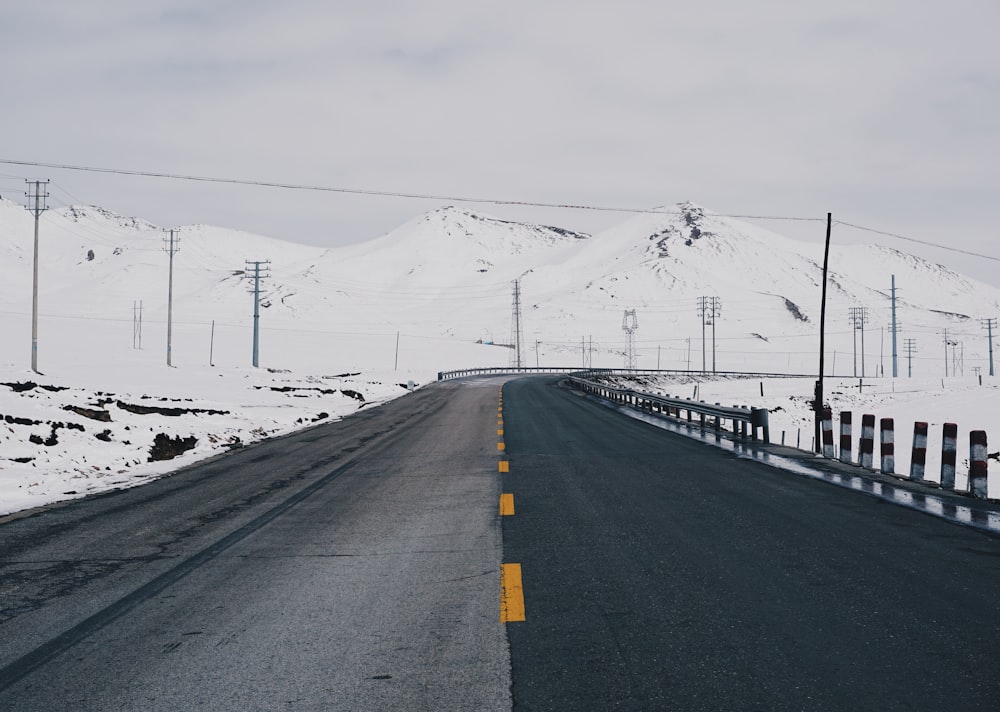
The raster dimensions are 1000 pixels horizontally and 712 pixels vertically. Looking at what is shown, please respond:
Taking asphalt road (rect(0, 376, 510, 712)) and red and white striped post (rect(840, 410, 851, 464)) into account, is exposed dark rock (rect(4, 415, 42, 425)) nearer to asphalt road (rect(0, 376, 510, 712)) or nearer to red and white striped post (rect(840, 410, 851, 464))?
asphalt road (rect(0, 376, 510, 712))

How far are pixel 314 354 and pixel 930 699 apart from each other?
468 feet

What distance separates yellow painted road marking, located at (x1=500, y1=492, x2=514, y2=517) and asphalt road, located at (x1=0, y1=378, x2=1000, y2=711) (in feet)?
0.21

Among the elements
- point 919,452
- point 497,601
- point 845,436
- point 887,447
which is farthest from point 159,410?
point 497,601

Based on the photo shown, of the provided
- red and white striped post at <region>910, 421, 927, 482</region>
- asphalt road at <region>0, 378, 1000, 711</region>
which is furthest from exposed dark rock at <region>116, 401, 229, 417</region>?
red and white striped post at <region>910, 421, 927, 482</region>

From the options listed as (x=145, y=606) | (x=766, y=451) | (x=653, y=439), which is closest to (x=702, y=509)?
(x=145, y=606)

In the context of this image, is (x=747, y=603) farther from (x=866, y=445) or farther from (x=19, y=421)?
(x=19, y=421)

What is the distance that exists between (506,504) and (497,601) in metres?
4.20

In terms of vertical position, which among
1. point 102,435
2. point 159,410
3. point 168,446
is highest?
point 159,410

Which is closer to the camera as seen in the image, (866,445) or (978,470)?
(978,470)

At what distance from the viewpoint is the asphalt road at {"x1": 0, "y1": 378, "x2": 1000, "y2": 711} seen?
4.25m

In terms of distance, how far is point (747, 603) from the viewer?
5699mm

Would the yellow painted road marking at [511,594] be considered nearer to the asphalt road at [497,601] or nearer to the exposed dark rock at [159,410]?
the asphalt road at [497,601]

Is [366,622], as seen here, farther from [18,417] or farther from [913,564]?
[18,417]

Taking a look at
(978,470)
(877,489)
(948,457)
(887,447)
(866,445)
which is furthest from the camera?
(866,445)
